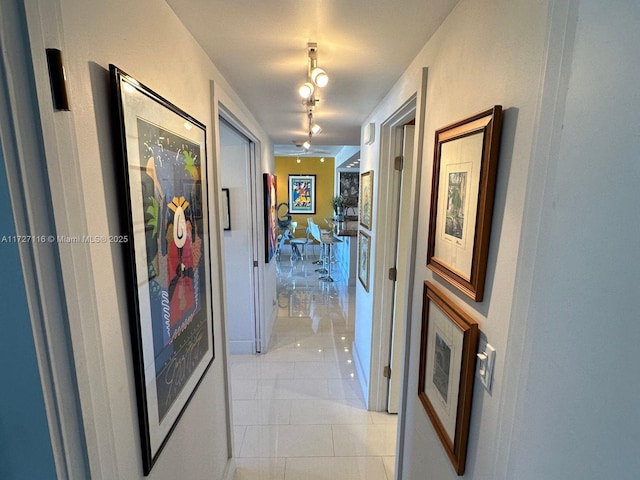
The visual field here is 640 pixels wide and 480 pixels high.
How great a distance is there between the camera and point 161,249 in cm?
92

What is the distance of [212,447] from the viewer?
1479mm

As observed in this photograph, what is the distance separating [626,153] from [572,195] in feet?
0.36

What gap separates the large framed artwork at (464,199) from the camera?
0.78 metres

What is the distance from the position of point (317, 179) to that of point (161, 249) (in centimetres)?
821

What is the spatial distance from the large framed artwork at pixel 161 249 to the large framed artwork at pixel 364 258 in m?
1.55

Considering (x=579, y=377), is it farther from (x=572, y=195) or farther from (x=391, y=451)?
(x=391, y=451)

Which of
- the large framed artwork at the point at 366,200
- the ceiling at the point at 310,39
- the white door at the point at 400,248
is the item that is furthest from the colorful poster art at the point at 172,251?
the large framed artwork at the point at 366,200

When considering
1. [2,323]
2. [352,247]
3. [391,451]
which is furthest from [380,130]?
[352,247]

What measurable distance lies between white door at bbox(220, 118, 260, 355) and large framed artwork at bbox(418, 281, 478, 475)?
6.78 feet

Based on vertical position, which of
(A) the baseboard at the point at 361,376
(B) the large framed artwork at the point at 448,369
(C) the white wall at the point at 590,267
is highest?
(C) the white wall at the point at 590,267

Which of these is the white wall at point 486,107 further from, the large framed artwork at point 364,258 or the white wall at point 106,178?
the large framed artwork at point 364,258

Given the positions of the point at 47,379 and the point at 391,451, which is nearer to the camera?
the point at 47,379

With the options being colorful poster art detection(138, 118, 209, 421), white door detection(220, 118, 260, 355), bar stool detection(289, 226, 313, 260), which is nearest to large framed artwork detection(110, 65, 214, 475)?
colorful poster art detection(138, 118, 209, 421)

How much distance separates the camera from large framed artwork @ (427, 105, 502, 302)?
30.5 inches
